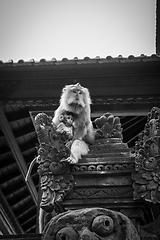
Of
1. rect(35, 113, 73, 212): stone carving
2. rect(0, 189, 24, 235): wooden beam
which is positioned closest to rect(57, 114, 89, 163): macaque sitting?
rect(35, 113, 73, 212): stone carving

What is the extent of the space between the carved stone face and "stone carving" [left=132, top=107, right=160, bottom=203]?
42 centimetres

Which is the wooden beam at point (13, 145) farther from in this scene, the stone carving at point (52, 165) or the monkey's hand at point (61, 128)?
the stone carving at point (52, 165)

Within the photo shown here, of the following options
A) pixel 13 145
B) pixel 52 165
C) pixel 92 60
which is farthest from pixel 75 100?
pixel 13 145

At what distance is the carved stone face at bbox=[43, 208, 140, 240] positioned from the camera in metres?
3.45

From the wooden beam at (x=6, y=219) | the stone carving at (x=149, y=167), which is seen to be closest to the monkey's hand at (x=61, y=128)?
the stone carving at (x=149, y=167)

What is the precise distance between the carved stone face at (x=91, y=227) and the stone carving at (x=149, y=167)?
1.39 feet

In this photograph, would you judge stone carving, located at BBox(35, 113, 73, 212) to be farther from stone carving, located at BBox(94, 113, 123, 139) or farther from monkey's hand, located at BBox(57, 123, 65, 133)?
stone carving, located at BBox(94, 113, 123, 139)

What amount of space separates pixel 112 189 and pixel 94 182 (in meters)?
0.18

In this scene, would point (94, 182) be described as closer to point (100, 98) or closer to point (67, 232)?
Answer: point (67, 232)

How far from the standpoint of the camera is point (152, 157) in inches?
157

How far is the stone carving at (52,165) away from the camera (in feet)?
13.2

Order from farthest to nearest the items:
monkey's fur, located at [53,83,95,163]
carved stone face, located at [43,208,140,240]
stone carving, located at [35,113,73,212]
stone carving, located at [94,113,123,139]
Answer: monkey's fur, located at [53,83,95,163]
stone carving, located at [94,113,123,139]
stone carving, located at [35,113,73,212]
carved stone face, located at [43,208,140,240]

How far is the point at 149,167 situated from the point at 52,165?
0.90 metres

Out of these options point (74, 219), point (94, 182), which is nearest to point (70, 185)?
point (94, 182)
